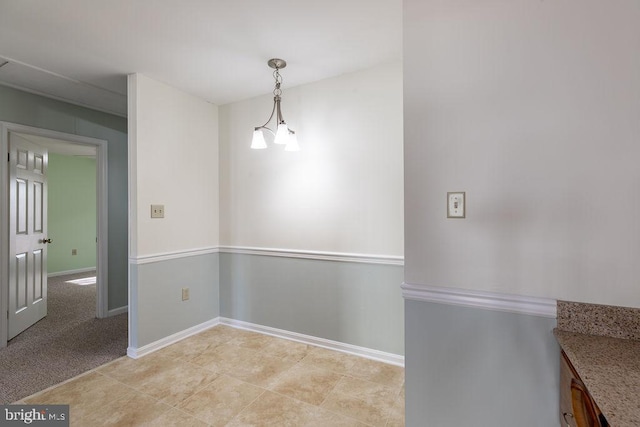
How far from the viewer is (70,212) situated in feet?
18.5

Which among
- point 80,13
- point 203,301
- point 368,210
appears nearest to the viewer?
point 80,13

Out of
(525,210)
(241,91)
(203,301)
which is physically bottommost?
(203,301)

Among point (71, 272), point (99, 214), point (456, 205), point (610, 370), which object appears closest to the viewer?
point (610, 370)

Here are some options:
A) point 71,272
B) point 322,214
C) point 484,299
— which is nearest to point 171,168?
point 322,214

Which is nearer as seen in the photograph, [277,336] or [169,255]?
[169,255]

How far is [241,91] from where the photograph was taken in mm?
2832

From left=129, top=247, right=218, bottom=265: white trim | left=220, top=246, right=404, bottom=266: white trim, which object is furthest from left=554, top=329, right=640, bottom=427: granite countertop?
left=129, top=247, right=218, bottom=265: white trim

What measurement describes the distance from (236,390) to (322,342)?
0.86 meters

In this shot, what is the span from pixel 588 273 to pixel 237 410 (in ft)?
6.26

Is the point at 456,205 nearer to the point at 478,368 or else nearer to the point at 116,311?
the point at 478,368

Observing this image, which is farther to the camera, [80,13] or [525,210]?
[80,13]

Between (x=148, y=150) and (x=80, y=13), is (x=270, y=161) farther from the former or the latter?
(x=80, y=13)

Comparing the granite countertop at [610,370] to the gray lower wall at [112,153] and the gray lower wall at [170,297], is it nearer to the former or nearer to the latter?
the gray lower wall at [170,297]

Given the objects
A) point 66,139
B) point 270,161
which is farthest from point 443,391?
point 66,139
